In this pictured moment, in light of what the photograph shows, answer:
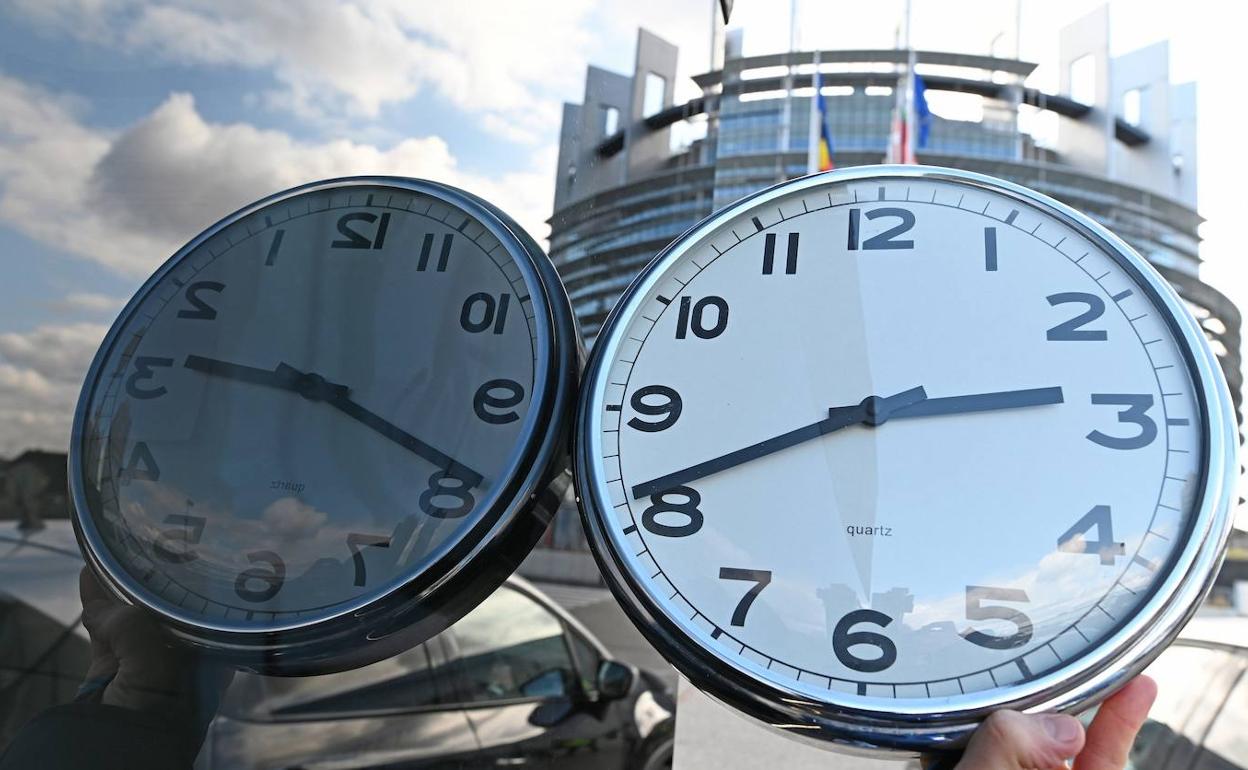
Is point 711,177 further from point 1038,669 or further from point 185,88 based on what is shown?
point 1038,669

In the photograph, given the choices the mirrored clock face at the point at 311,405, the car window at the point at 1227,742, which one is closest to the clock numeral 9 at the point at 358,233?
the mirrored clock face at the point at 311,405

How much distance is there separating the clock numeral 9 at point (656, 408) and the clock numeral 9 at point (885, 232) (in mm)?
288

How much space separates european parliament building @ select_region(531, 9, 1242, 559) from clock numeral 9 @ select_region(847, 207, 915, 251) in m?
0.54

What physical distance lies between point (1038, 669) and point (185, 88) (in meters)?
1.23

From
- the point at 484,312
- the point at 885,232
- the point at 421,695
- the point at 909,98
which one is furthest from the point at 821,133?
the point at 421,695

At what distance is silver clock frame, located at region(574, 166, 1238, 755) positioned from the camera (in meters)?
0.87

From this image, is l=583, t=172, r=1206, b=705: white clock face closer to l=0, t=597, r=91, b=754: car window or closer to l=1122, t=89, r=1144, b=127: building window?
l=0, t=597, r=91, b=754: car window

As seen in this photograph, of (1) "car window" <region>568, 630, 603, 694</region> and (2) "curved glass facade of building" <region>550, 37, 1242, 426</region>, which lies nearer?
(2) "curved glass facade of building" <region>550, 37, 1242, 426</region>

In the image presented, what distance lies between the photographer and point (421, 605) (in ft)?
3.66

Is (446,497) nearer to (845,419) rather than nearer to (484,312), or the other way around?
(484,312)

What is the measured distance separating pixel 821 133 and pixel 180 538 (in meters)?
1.46

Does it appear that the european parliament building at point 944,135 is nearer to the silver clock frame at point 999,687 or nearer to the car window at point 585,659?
the silver clock frame at point 999,687

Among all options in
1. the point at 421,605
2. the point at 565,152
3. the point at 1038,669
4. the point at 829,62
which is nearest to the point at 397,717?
the point at 421,605

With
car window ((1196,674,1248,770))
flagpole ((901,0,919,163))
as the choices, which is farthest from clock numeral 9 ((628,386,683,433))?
car window ((1196,674,1248,770))
